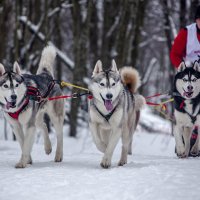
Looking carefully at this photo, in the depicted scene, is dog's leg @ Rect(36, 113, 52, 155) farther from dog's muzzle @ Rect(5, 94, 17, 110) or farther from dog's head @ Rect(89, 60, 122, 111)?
dog's head @ Rect(89, 60, 122, 111)

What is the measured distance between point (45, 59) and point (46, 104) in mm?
793

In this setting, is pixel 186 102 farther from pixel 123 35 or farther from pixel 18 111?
pixel 123 35

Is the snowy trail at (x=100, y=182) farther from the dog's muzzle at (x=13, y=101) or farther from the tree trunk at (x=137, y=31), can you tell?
the tree trunk at (x=137, y=31)

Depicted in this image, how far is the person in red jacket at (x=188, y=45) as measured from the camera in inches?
249

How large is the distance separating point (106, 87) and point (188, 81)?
47.2 inches

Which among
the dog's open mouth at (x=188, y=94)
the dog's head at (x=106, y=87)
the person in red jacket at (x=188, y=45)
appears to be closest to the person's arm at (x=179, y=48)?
the person in red jacket at (x=188, y=45)

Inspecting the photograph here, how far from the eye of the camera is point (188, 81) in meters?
5.70

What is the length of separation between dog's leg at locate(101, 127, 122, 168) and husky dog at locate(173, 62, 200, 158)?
42.6 inches

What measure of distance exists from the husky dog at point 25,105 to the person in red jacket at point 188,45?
1.83 metres

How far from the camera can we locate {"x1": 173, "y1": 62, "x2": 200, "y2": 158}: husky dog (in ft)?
18.8

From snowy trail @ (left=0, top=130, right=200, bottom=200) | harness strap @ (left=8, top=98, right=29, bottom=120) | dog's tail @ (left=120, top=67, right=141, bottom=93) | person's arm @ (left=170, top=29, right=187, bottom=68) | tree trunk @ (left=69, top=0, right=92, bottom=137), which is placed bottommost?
snowy trail @ (left=0, top=130, right=200, bottom=200)

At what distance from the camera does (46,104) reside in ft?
19.9

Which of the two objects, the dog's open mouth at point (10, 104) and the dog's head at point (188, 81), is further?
the dog's head at point (188, 81)

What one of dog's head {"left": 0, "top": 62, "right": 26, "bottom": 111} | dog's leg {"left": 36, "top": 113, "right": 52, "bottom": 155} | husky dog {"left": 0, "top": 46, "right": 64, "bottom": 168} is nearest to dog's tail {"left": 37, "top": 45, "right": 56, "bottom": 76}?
husky dog {"left": 0, "top": 46, "right": 64, "bottom": 168}
